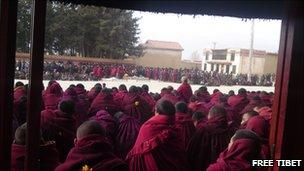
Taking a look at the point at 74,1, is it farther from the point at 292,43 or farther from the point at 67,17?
the point at 67,17

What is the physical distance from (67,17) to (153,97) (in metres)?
18.1

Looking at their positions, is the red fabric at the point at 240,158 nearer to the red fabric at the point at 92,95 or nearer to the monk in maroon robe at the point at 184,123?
the monk in maroon robe at the point at 184,123

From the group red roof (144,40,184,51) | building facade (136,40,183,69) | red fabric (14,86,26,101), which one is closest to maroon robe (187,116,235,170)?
red fabric (14,86,26,101)

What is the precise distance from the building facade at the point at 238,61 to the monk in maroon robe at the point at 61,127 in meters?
31.7

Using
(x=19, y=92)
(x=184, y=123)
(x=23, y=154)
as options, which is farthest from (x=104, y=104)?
(x=23, y=154)

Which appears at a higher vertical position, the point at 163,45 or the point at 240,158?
the point at 163,45

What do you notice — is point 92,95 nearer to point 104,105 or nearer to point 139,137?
point 104,105

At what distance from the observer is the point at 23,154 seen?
127 inches

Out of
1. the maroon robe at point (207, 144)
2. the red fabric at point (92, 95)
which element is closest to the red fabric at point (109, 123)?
the maroon robe at point (207, 144)

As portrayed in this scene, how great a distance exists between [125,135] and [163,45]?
38500 mm

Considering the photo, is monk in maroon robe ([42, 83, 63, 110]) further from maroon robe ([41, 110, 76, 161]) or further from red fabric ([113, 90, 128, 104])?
maroon robe ([41, 110, 76, 161])

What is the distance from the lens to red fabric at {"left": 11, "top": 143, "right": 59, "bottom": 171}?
323cm

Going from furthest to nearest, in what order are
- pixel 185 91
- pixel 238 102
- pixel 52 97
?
pixel 185 91, pixel 238 102, pixel 52 97

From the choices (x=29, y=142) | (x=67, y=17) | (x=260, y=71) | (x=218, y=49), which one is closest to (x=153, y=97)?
(x=29, y=142)
